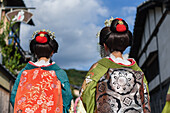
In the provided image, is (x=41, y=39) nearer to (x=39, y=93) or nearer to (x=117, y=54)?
(x=39, y=93)

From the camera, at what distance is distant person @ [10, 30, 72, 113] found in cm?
370

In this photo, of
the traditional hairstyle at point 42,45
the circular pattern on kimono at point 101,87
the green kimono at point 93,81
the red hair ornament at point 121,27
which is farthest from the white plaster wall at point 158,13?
the circular pattern on kimono at point 101,87

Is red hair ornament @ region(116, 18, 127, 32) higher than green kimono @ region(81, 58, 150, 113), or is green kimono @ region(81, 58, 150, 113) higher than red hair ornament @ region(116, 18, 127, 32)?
red hair ornament @ region(116, 18, 127, 32)

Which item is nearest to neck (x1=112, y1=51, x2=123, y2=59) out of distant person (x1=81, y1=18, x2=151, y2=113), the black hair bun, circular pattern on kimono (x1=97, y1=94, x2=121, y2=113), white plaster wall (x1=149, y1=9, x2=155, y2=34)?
distant person (x1=81, y1=18, x2=151, y2=113)

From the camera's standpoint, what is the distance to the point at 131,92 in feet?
9.84

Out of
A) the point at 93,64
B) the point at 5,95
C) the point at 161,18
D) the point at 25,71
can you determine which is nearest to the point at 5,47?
the point at 5,95

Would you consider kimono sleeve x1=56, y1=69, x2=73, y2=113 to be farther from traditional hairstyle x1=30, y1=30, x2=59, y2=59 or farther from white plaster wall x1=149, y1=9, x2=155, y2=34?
white plaster wall x1=149, y1=9, x2=155, y2=34

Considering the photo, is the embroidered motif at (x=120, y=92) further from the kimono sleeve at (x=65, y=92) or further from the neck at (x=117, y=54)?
the kimono sleeve at (x=65, y=92)

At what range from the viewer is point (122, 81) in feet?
9.90

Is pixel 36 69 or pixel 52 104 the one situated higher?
pixel 36 69

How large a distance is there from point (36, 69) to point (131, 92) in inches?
63.5

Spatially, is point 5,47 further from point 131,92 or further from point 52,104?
point 131,92

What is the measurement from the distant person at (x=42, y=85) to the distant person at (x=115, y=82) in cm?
93

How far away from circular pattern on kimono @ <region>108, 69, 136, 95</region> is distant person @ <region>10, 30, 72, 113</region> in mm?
1071
